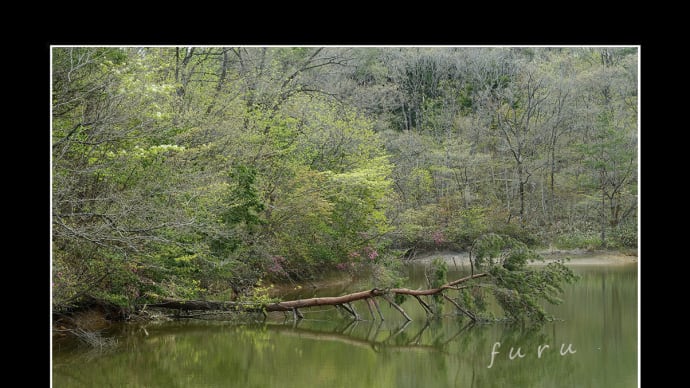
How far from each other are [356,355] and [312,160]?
10657mm

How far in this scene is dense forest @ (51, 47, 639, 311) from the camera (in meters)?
11.0

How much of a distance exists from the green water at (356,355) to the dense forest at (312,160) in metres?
0.94

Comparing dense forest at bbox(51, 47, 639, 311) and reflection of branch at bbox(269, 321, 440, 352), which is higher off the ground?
dense forest at bbox(51, 47, 639, 311)

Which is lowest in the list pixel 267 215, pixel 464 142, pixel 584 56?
pixel 267 215

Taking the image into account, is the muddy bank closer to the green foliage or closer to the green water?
the green water

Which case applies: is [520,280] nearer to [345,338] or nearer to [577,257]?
[345,338]

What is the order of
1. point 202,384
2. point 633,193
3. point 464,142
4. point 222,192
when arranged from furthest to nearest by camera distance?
point 464,142 < point 633,193 < point 222,192 < point 202,384

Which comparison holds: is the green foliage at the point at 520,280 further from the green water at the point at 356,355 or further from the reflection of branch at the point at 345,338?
the reflection of branch at the point at 345,338

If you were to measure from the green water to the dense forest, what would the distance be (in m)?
0.94

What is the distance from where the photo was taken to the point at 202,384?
9.86 m

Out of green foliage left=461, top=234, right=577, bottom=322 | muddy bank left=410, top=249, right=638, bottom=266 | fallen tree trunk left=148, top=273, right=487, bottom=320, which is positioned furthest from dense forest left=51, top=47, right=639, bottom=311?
green foliage left=461, top=234, right=577, bottom=322
